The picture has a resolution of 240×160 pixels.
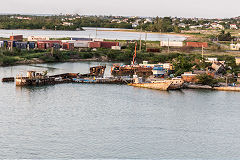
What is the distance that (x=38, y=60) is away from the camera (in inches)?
1309

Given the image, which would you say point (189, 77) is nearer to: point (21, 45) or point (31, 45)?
point (21, 45)

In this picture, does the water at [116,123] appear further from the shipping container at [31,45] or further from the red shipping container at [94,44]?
the red shipping container at [94,44]

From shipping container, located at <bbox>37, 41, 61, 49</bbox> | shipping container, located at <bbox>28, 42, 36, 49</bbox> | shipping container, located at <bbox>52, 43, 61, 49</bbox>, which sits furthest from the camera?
shipping container, located at <bbox>52, 43, 61, 49</bbox>

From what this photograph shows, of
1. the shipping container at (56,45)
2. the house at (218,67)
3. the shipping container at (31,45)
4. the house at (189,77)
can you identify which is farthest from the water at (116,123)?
the shipping container at (56,45)

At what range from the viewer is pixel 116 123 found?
1675 centimetres

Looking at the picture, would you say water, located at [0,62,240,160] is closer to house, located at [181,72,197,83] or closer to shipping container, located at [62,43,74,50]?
house, located at [181,72,197,83]

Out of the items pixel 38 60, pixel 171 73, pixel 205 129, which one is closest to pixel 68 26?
pixel 38 60

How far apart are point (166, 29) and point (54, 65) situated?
39112 millimetres

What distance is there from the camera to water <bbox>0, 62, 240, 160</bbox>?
1392 cm

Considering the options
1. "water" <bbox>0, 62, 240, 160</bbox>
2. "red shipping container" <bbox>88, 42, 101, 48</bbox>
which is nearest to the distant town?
"red shipping container" <bbox>88, 42, 101, 48</bbox>

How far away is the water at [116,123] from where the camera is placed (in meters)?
13.9

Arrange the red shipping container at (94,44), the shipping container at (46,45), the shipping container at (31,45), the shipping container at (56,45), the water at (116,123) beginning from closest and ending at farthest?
the water at (116,123) < the shipping container at (31,45) < the shipping container at (46,45) < the shipping container at (56,45) < the red shipping container at (94,44)

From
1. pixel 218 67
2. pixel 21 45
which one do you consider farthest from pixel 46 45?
pixel 218 67

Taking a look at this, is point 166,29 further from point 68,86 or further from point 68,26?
point 68,86
